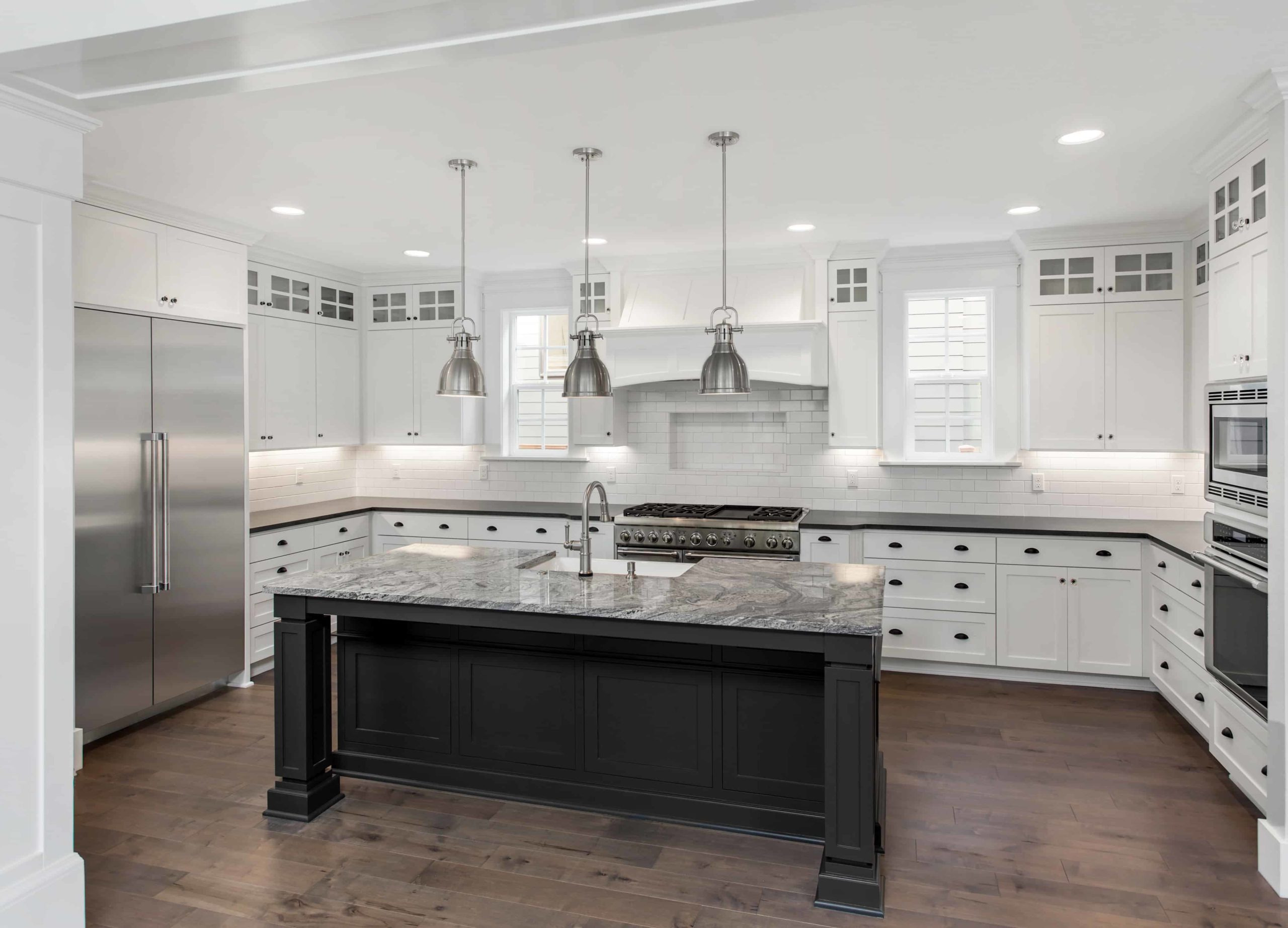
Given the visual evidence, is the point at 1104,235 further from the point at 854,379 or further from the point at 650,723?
the point at 650,723

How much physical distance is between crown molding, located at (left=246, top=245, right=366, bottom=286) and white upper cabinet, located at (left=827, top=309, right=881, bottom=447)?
3.54 metres

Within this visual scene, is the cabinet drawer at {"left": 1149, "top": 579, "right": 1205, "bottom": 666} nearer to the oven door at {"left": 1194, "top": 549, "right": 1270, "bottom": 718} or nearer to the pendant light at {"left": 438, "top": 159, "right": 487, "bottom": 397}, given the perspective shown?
the oven door at {"left": 1194, "top": 549, "right": 1270, "bottom": 718}

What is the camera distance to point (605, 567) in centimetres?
366

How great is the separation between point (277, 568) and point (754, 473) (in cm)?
320

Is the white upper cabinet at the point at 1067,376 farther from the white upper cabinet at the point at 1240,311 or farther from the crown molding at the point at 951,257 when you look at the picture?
the white upper cabinet at the point at 1240,311

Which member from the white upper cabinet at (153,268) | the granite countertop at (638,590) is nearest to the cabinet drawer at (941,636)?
the granite countertop at (638,590)

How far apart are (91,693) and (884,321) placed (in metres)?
4.88

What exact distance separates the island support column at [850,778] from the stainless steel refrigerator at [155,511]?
11.1ft

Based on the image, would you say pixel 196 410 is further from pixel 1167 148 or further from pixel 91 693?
pixel 1167 148

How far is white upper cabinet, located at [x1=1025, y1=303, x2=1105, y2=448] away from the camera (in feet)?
16.0

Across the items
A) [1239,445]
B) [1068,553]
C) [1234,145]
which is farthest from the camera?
[1068,553]

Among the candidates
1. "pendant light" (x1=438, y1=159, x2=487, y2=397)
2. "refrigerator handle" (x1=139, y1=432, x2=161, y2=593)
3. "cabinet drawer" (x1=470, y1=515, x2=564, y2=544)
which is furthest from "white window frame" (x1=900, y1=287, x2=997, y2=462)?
"refrigerator handle" (x1=139, y1=432, x2=161, y2=593)

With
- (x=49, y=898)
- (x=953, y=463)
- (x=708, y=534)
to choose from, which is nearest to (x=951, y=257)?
(x=953, y=463)

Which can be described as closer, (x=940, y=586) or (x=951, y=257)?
(x=940, y=586)
